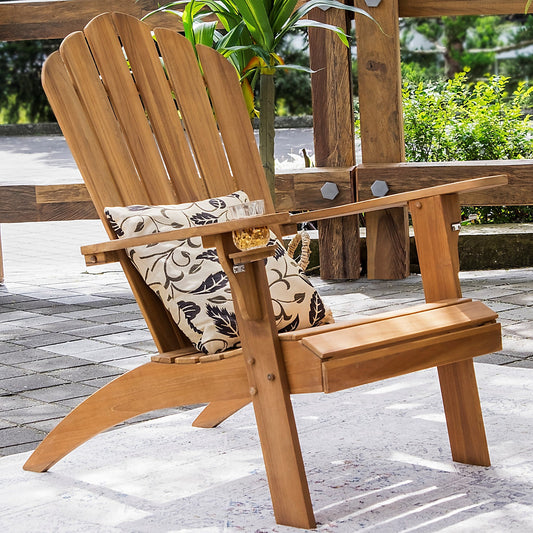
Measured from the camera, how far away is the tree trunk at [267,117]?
3516 millimetres

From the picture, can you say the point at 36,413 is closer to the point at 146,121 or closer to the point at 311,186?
the point at 146,121

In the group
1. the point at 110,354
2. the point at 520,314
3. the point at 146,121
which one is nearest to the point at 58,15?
the point at 110,354

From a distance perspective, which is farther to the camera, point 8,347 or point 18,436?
point 8,347

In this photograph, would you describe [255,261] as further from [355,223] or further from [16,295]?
[16,295]

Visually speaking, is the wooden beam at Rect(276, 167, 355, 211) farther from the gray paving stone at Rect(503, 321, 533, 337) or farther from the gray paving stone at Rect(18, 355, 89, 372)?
the gray paving stone at Rect(18, 355, 89, 372)

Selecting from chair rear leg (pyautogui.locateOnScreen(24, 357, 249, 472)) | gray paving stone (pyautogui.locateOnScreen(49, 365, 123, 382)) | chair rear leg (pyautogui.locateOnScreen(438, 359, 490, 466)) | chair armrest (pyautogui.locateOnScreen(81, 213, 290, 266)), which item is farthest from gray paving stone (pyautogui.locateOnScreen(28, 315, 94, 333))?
chair rear leg (pyautogui.locateOnScreen(438, 359, 490, 466))

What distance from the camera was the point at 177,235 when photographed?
181cm

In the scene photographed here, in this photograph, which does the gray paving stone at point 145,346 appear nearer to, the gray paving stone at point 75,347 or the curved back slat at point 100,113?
the gray paving stone at point 75,347

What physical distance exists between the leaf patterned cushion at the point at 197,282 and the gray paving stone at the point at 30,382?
96 cm

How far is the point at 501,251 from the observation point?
4.85m

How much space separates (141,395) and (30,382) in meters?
1.12

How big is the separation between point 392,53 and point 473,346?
2.77m

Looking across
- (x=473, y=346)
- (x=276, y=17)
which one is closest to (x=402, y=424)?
(x=473, y=346)

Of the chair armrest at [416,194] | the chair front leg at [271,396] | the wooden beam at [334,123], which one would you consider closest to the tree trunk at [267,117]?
the wooden beam at [334,123]
